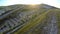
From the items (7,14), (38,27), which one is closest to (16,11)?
(7,14)

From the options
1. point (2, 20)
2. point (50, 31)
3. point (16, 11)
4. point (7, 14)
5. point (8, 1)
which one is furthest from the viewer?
point (8, 1)

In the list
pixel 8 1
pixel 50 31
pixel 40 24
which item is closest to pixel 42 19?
pixel 40 24

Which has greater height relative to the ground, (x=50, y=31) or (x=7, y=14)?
(x=7, y=14)

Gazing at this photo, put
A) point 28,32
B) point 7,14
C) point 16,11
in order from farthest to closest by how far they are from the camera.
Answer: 1. point 16,11
2. point 7,14
3. point 28,32

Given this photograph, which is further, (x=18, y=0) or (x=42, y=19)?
(x=18, y=0)

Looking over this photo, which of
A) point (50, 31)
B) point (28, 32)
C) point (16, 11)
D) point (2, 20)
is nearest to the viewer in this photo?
point (28, 32)

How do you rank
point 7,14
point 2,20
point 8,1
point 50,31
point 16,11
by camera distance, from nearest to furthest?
point 50,31 < point 2,20 < point 7,14 < point 16,11 < point 8,1

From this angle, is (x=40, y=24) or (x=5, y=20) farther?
(x=5, y=20)

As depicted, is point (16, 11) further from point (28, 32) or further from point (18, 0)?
point (18, 0)

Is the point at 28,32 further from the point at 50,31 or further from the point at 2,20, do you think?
the point at 2,20
